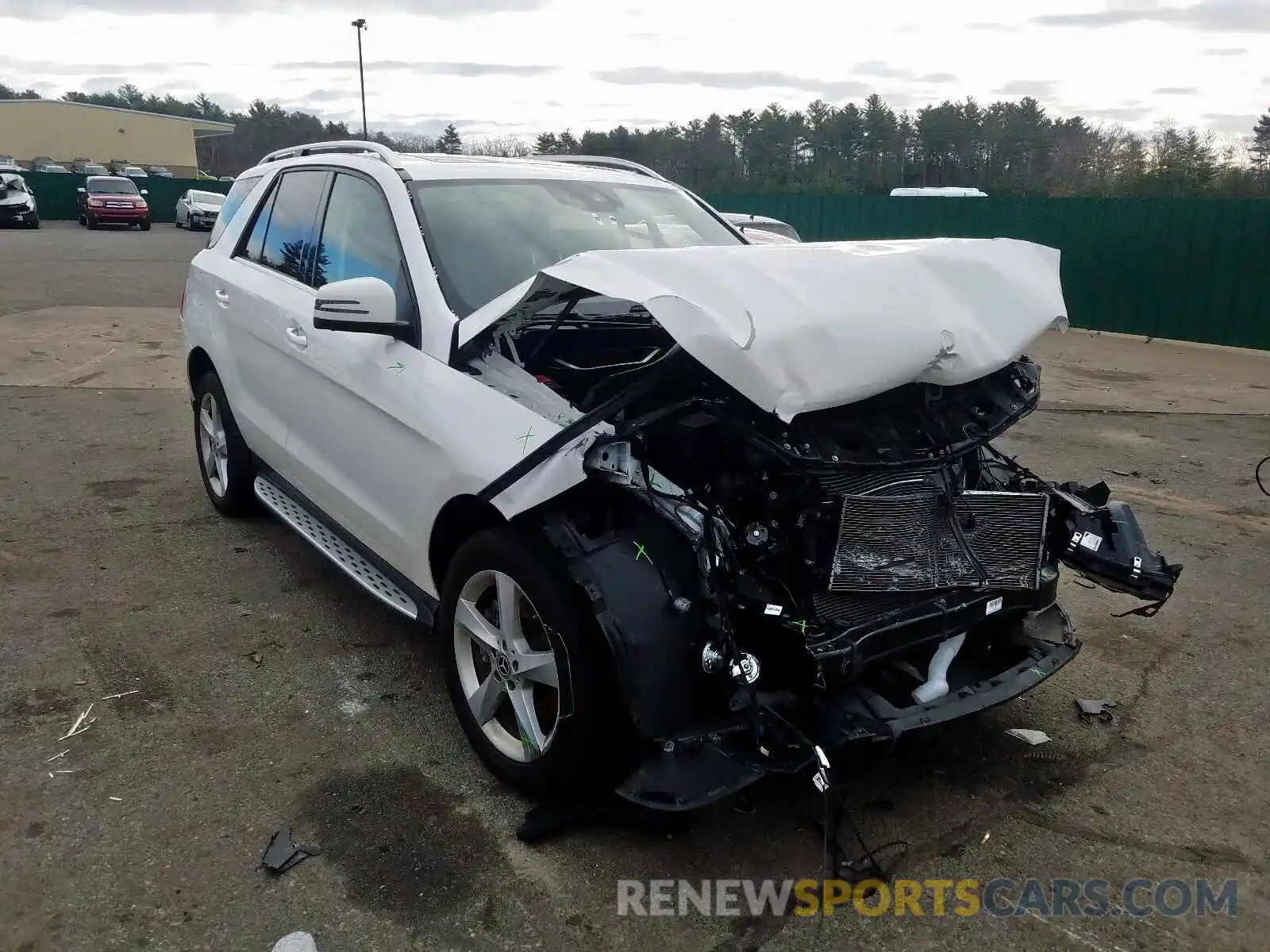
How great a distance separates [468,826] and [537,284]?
5.35 ft

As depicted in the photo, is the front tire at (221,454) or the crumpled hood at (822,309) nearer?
the crumpled hood at (822,309)

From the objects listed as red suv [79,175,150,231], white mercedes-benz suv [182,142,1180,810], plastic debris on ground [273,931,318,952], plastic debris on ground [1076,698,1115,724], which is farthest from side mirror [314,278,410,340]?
red suv [79,175,150,231]

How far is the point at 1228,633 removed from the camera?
4.39 metres

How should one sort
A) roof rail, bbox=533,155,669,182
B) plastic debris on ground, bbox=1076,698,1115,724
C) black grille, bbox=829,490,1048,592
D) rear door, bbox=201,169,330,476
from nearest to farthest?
1. black grille, bbox=829,490,1048,592
2. plastic debris on ground, bbox=1076,698,1115,724
3. rear door, bbox=201,169,330,476
4. roof rail, bbox=533,155,669,182

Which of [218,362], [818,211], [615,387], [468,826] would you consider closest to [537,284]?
[615,387]

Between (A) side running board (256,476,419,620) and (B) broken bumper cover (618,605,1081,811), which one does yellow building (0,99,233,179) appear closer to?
(A) side running board (256,476,419,620)

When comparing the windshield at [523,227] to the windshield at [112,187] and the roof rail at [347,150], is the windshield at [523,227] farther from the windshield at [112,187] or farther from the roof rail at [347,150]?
the windshield at [112,187]

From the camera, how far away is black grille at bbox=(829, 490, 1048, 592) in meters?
2.82

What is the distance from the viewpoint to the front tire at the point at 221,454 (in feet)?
16.8

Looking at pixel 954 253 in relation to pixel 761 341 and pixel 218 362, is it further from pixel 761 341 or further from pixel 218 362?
pixel 218 362

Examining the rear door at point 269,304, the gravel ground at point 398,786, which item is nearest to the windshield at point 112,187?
the gravel ground at point 398,786

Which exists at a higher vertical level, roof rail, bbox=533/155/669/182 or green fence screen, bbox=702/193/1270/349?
roof rail, bbox=533/155/669/182

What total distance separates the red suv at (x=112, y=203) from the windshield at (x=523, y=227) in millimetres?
34879

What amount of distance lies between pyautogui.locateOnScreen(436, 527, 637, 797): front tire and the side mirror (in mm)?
819
